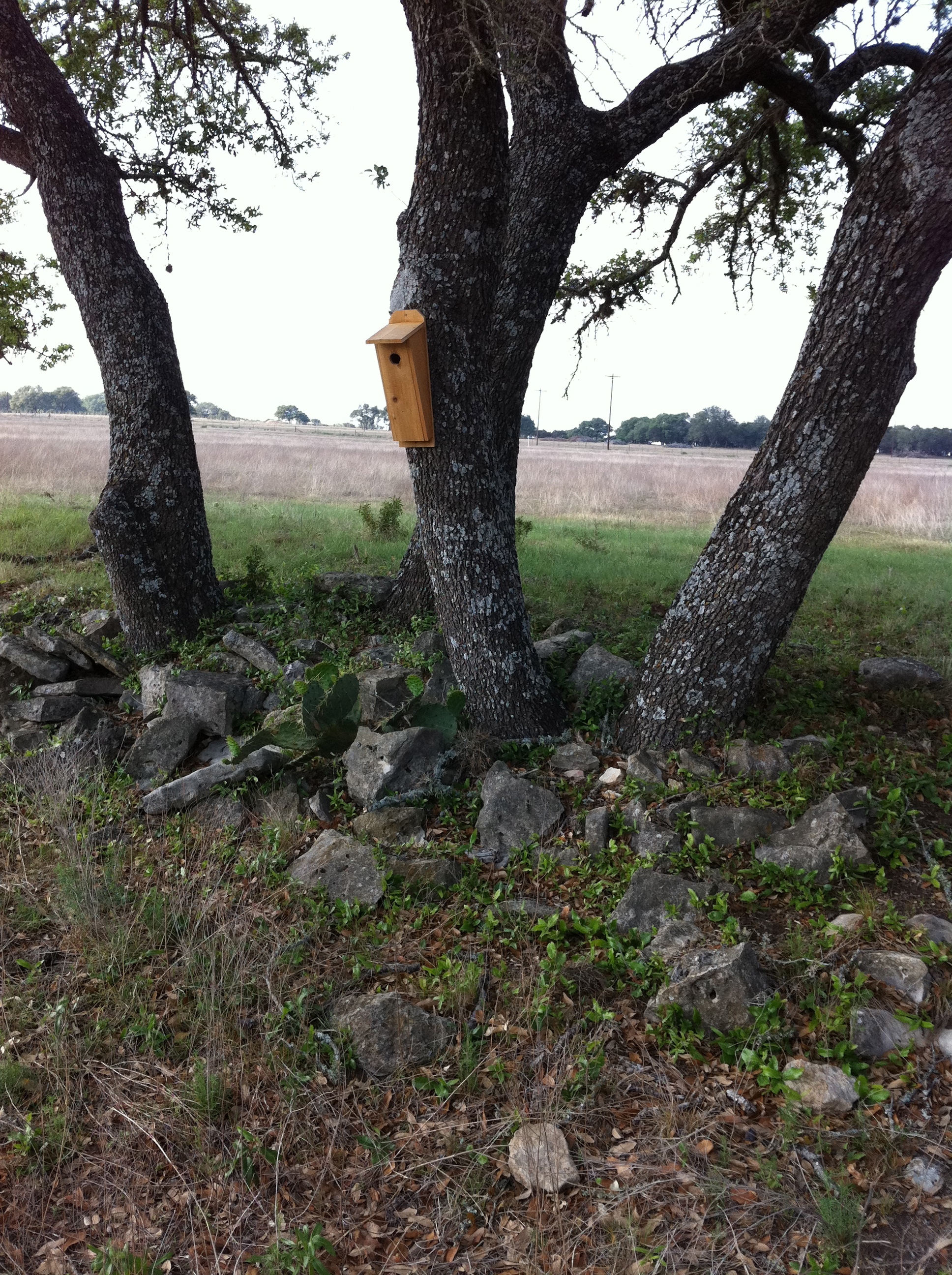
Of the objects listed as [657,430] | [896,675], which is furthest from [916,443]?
[896,675]

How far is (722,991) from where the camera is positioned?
11.1 feet

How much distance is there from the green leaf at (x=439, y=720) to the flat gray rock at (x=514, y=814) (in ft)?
1.47

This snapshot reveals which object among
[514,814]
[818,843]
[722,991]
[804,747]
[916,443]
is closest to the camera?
[722,991]

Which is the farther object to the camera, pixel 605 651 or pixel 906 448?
pixel 906 448

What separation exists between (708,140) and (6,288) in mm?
7890

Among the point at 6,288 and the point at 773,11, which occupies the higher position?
the point at 773,11

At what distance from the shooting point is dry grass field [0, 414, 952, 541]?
55.8 feet

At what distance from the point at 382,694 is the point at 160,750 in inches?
60.3

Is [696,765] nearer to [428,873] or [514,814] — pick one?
[514,814]

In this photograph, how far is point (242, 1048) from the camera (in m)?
3.42

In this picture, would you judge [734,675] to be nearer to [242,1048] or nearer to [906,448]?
[242,1048]

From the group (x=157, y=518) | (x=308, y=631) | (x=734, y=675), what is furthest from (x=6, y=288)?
(x=734, y=675)

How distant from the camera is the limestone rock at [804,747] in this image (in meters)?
4.92

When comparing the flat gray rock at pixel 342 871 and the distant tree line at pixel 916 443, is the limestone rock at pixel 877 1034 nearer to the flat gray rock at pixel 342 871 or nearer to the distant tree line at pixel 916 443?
the flat gray rock at pixel 342 871
